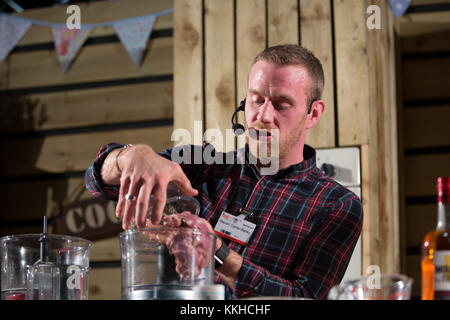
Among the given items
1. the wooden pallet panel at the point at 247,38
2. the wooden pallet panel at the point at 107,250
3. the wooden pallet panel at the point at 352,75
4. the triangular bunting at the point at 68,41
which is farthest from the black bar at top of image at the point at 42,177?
the wooden pallet panel at the point at 352,75

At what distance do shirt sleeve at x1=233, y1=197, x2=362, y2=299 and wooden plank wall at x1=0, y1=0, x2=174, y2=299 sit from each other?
241cm

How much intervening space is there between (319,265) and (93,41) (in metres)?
3.09

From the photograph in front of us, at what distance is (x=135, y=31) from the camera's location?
429cm

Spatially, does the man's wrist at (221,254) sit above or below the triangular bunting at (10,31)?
below

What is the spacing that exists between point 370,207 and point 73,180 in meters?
2.44

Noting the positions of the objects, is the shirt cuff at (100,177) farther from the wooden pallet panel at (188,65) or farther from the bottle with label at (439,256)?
the wooden pallet panel at (188,65)

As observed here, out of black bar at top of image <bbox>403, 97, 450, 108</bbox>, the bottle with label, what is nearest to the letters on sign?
black bar at top of image <bbox>403, 97, 450, 108</bbox>

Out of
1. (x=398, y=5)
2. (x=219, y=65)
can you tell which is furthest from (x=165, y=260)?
(x=398, y=5)

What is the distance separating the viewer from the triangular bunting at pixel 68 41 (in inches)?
177

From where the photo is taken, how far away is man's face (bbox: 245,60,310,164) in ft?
6.53

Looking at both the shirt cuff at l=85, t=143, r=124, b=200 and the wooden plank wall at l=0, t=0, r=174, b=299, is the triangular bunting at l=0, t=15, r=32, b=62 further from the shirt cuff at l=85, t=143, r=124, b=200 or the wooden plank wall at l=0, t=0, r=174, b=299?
the shirt cuff at l=85, t=143, r=124, b=200

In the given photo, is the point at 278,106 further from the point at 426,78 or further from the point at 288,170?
the point at 426,78

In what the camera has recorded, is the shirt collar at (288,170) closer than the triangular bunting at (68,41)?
Yes

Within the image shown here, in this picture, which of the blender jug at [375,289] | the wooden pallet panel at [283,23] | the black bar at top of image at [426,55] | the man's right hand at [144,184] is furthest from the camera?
the black bar at top of image at [426,55]
